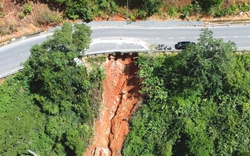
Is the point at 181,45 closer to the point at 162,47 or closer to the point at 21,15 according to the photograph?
the point at 162,47

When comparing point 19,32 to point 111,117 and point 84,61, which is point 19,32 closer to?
point 84,61

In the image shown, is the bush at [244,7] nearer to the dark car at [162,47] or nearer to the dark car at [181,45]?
the dark car at [181,45]

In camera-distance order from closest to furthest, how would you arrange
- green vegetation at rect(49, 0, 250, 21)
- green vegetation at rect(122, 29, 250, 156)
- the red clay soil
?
green vegetation at rect(122, 29, 250, 156) < the red clay soil < green vegetation at rect(49, 0, 250, 21)

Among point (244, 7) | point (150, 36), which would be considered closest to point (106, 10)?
point (150, 36)

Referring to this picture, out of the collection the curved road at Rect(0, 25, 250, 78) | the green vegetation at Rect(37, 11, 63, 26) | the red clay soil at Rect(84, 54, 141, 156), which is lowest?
the red clay soil at Rect(84, 54, 141, 156)

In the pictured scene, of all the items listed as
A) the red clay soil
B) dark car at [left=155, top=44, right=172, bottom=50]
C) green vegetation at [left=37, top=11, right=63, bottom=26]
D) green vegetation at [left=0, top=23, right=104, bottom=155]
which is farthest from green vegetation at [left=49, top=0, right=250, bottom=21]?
the red clay soil

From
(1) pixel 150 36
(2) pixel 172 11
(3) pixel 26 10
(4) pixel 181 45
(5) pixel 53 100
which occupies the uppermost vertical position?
(3) pixel 26 10

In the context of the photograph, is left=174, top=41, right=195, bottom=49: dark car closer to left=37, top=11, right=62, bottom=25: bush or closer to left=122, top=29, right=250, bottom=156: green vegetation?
left=122, top=29, right=250, bottom=156: green vegetation
